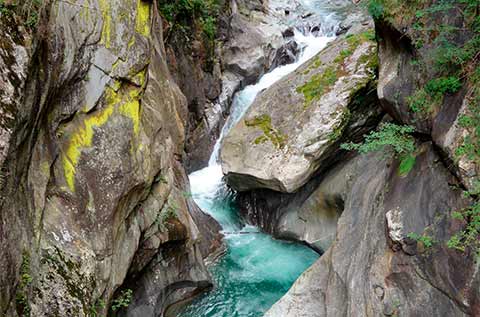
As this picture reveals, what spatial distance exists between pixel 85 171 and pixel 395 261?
14.1 ft

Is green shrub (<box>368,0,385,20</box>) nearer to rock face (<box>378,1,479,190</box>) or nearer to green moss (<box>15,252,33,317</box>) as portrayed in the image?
rock face (<box>378,1,479,190</box>)

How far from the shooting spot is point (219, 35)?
14.3 metres

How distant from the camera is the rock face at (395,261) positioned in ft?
15.0

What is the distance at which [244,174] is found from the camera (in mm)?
10047

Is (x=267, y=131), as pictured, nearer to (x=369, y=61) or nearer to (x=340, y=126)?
(x=340, y=126)

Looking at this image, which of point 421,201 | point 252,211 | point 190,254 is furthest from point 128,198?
point 252,211

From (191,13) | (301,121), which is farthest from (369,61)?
(191,13)

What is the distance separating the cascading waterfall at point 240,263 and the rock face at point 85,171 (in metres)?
1.38

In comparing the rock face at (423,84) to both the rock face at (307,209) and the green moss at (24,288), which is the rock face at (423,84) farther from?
the green moss at (24,288)

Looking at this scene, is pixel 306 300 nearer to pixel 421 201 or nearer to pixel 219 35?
pixel 421 201

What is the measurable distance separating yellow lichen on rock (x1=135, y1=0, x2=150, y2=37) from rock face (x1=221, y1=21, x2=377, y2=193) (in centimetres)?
432

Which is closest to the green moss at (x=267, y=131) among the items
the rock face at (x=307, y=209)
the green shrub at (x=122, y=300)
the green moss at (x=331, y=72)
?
the green moss at (x=331, y=72)

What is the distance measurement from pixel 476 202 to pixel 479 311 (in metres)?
1.12

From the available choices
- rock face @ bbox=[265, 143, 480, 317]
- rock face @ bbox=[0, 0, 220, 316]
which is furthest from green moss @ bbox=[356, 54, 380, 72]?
rock face @ bbox=[0, 0, 220, 316]
